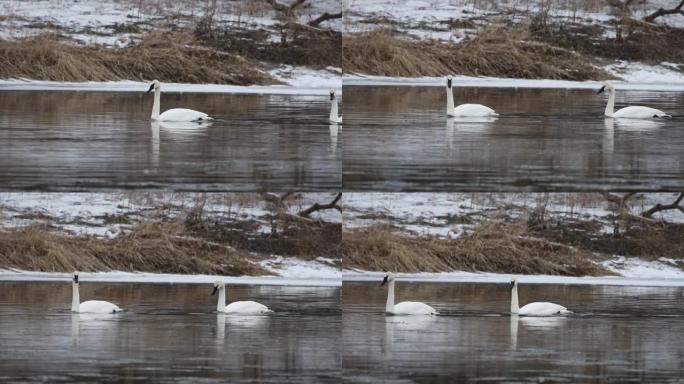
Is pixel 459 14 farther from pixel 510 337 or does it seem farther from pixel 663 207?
pixel 510 337

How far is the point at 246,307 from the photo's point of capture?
9.84m

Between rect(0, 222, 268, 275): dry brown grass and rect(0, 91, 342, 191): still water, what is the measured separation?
1.83 ft

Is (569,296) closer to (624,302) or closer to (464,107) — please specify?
(624,302)

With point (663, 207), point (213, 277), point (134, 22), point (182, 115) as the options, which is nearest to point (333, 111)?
point (182, 115)

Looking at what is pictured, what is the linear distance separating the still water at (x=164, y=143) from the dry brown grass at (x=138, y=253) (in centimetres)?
56

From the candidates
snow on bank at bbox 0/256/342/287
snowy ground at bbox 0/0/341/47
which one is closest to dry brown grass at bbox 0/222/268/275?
snow on bank at bbox 0/256/342/287

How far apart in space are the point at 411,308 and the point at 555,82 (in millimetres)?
1914

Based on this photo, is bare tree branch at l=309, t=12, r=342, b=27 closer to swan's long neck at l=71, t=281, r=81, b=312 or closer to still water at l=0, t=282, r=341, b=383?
still water at l=0, t=282, r=341, b=383

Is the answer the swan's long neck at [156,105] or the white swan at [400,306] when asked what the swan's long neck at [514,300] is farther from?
the swan's long neck at [156,105]

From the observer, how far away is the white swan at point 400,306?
9633mm

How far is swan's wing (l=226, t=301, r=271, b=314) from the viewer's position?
32.2 feet

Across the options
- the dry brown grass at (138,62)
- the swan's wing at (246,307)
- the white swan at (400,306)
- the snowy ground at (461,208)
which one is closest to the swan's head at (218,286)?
the swan's wing at (246,307)

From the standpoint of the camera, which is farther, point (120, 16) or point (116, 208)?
point (120, 16)

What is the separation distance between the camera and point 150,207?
9.96 m
